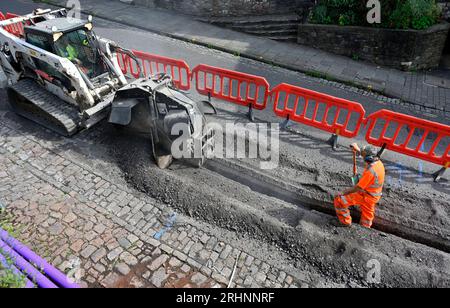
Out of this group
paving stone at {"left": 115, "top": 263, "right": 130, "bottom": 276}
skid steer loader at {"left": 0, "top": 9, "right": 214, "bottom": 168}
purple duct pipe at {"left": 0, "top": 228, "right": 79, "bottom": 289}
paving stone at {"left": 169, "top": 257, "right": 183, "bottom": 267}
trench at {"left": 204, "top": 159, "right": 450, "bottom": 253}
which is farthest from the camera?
skid steer loader at {"left": 0, "top": 9, "right": 214, "bottom": 168}

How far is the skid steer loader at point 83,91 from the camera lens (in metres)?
6.50

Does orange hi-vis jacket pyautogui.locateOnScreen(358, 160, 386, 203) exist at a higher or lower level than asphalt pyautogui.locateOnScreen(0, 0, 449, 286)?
higher

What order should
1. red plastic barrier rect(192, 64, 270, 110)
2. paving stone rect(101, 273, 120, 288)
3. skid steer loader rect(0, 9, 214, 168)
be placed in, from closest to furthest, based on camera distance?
paving stone rect(101, 273, 120, 288) → skid steer loader rect(0, 9, 214, 168) → red plastic barrier rect(192, 64, 270, 110)

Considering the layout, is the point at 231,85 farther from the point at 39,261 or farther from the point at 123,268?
the point at 39,261

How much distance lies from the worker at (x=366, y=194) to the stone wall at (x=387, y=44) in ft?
25.3

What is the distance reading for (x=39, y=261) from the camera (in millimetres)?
4609

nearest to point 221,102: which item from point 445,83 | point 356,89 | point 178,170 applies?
point 178,170

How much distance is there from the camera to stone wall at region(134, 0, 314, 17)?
1338cm

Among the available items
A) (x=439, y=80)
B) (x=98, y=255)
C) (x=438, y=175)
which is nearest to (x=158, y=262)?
(x=98, y=255)

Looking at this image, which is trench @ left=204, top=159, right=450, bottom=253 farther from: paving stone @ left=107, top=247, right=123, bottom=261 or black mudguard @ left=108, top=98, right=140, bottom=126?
paving stone @ left=107, top=247, right=123, bottom=261

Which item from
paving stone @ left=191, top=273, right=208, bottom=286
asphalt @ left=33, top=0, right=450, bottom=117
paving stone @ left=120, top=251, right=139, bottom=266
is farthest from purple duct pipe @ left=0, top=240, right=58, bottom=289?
asphalt @ left=33, top=0, right=450, bottom=117

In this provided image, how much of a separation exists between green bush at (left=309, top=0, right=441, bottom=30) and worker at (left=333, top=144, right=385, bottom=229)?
8.10 metres

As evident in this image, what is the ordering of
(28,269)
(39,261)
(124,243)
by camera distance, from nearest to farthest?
(28,269)
(39,261)
(124,243)

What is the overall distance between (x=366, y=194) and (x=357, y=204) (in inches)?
11.1
